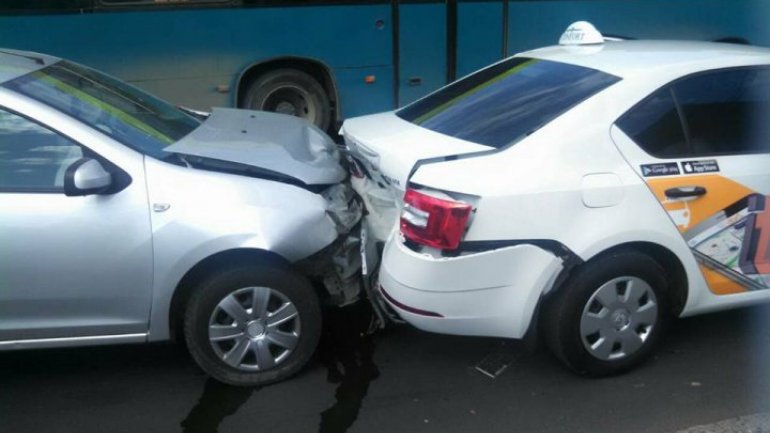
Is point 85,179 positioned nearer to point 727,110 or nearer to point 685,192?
point 685,192

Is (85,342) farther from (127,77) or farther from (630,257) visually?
(127,77)

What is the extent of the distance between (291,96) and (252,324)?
16.3 ft

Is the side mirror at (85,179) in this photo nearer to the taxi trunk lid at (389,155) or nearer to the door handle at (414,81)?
the taxi trunk lid at (389,155)

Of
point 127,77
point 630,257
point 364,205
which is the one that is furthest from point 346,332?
point 127,77

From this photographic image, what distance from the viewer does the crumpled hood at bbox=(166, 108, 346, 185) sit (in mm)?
3996

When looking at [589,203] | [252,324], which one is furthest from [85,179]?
[589,203]

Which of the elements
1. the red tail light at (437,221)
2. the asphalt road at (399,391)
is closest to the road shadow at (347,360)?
the asphalt road at (399,391)

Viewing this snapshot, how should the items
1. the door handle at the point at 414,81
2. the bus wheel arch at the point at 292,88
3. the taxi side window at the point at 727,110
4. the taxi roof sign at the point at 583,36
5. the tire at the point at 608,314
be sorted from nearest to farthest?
the tire at the point at 608,314 < the taxi side window at the point at 727,110 < the taxi roof sign at the point at 583,36 < the bus wheel arch at the point at 292,88 < the door handle at the point at 414,81

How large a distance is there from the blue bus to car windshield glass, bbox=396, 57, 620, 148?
3.61 meters

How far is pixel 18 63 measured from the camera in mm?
4234

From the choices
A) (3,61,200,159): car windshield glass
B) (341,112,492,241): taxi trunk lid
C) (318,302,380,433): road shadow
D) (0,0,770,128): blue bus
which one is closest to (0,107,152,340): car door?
(3,61,200,159): car windshield glass

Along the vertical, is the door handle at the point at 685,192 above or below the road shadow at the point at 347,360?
above

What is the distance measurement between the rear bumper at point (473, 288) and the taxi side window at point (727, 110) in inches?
41.3

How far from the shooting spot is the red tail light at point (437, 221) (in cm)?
350
